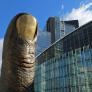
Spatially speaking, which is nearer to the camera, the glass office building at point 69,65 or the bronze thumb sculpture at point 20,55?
the bronze thumb sculpture at point 20,55

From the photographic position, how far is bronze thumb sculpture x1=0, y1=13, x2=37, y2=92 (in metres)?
2.71

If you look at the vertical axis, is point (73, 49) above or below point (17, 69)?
above

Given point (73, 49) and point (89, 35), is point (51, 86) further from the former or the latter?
point (89, 35)

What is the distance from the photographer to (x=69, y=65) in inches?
1670

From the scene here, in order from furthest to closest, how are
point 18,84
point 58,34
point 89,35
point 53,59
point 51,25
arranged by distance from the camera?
point 51,25 → point 58,34 → point 53,59 → point 89,35 → point 18,84

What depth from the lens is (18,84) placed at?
2.71 m

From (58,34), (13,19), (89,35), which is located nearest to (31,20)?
(13,19)

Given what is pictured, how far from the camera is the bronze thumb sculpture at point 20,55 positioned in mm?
2715

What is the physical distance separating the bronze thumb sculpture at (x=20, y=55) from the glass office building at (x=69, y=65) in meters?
35.1

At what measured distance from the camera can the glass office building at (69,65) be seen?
3853cm

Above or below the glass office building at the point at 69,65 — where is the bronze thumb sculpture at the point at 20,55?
below

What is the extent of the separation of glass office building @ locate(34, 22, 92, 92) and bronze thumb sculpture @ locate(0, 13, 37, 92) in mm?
35079

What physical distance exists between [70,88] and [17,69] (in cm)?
3850

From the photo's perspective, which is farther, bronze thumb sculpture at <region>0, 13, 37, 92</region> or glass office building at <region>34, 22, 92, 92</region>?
glass office building at <region>34, 22, 92, 92</region>
